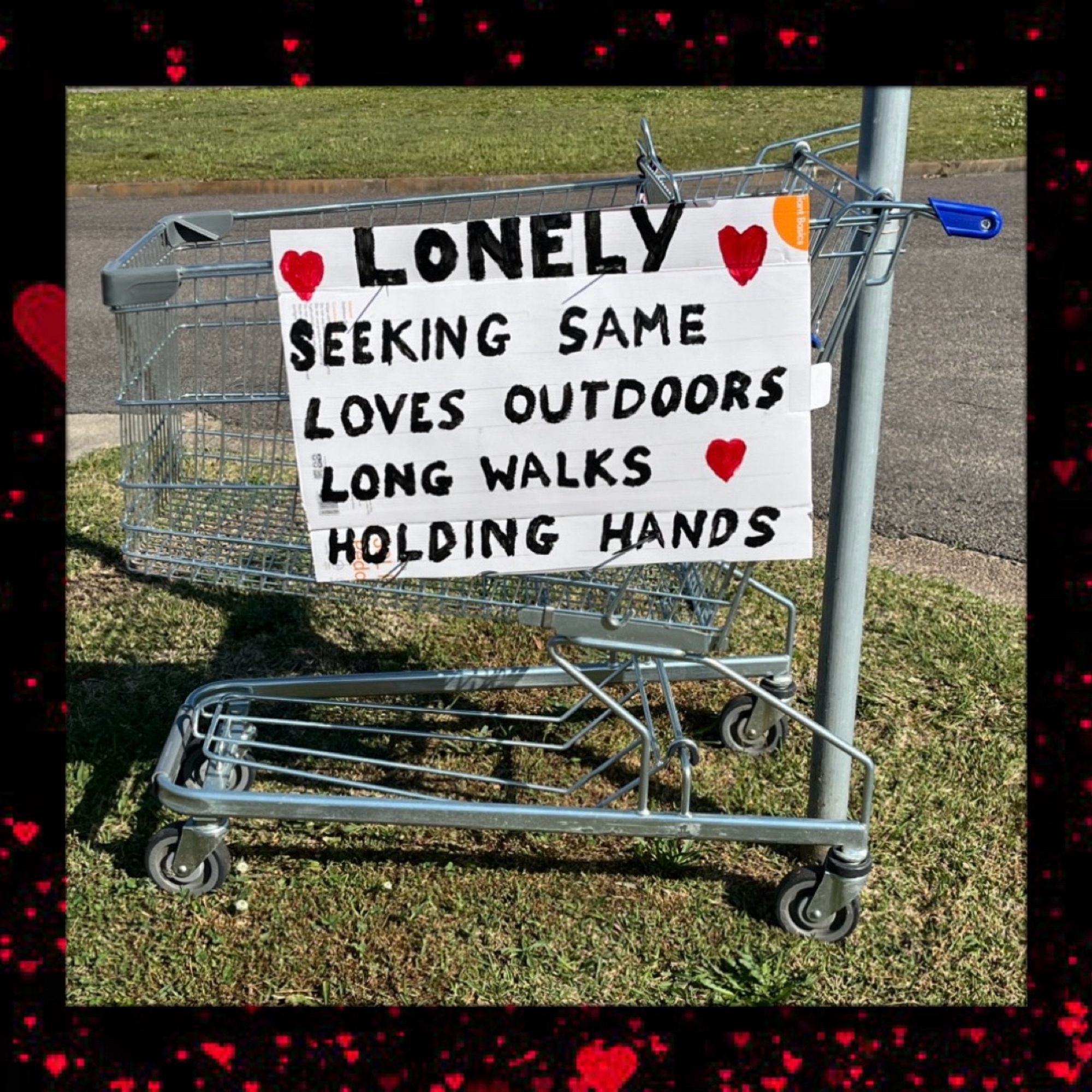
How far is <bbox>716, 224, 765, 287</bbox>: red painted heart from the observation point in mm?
2570

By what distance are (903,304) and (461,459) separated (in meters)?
6.14

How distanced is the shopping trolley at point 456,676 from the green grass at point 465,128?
8.31 metres

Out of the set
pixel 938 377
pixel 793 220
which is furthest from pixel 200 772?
pixel 938 377

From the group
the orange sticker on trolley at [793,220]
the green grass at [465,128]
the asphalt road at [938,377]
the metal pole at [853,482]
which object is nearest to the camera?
the orange sticker on trolley at [793,220]

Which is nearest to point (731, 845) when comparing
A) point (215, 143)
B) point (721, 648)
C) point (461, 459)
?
point (721, 648)

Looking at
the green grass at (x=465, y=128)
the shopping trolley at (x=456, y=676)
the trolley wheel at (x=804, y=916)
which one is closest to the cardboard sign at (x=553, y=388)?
the shopping trolley at (x=456, y=676)

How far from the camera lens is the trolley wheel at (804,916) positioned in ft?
10.1

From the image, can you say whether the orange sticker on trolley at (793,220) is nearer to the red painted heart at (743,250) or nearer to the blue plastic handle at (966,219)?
the red painted heart at (743,250)

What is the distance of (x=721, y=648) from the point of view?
3094 mm

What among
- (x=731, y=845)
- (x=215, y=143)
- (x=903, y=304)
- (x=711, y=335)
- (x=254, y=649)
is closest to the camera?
(x=711, y=335)

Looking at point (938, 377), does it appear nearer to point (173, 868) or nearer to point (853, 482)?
point (853, 482)

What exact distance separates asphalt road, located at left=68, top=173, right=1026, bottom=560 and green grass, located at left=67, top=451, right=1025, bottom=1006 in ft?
4.11

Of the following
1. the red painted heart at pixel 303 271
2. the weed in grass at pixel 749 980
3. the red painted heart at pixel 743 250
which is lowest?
the weed in grass at pixel 749 980

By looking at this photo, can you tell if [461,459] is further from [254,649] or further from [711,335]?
[254,649]
